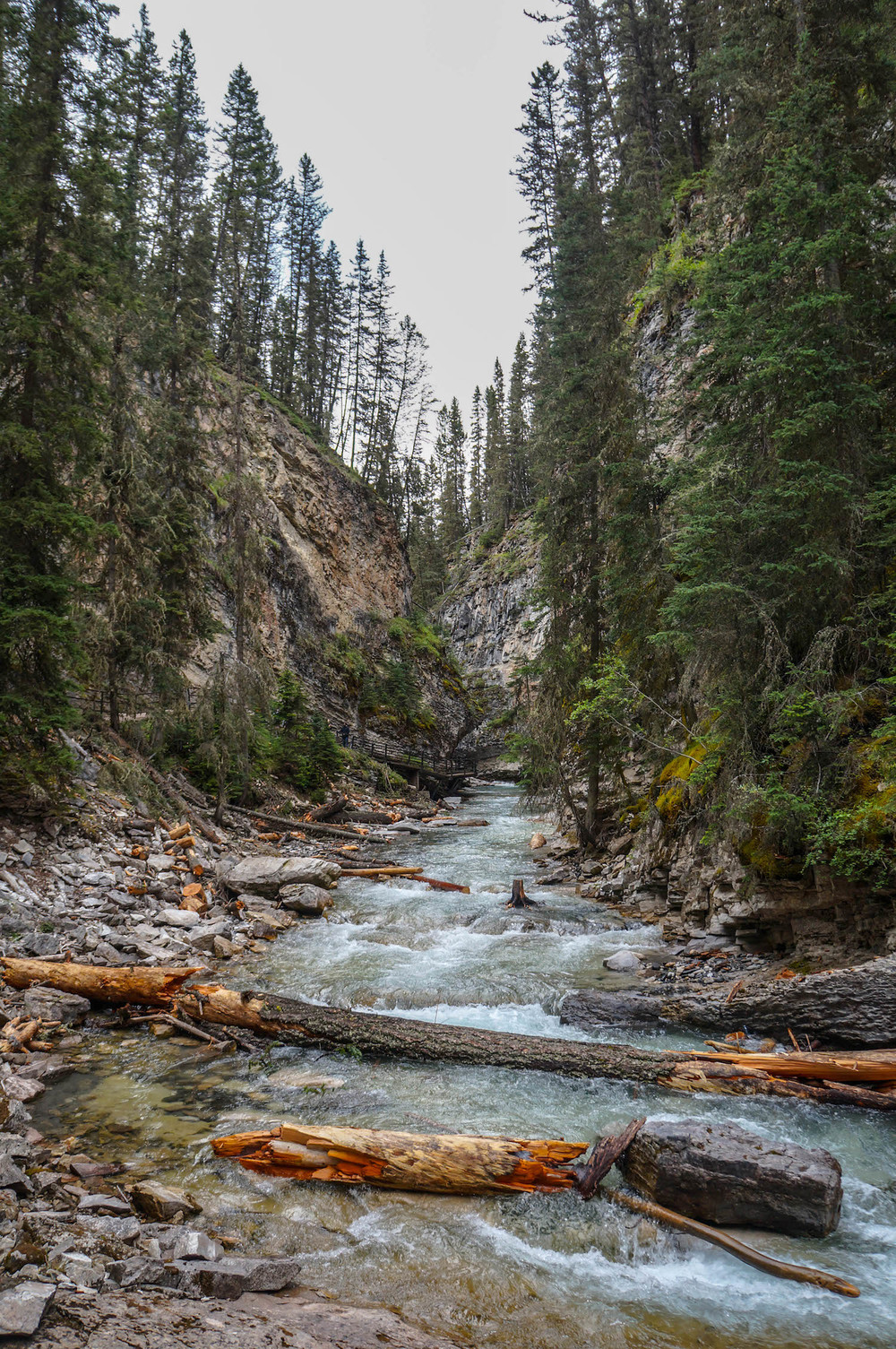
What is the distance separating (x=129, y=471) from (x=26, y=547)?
4935 millimetres

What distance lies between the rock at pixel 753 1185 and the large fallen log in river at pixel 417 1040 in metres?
1.43

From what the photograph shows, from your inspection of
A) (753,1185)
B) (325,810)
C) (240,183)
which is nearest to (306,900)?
(325,810)

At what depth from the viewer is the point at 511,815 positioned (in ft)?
91.0

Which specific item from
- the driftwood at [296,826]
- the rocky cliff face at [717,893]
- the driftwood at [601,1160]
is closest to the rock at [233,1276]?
the driftwood at [601,1160]

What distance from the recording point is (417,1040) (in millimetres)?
6762

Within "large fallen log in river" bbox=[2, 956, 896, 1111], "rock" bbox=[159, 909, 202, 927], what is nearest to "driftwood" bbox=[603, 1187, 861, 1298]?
"large fallen log in river" bbox=[2, 956, 896, 1111]

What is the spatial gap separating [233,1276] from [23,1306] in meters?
1.20

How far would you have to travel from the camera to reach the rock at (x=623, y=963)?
9.21 metres

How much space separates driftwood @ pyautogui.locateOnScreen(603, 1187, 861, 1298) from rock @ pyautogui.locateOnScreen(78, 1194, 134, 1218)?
3296 mm

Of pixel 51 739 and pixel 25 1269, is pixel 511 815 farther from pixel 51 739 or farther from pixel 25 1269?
pixel 25 1269

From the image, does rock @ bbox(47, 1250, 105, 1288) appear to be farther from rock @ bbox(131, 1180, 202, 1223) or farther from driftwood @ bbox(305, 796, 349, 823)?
driftwood @ bbox(305, 796, 349, 823)

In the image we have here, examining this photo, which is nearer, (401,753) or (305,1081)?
(305,1081)

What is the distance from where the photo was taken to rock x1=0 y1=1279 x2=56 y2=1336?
2590 millimetres

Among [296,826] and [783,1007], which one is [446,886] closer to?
[296,826]
